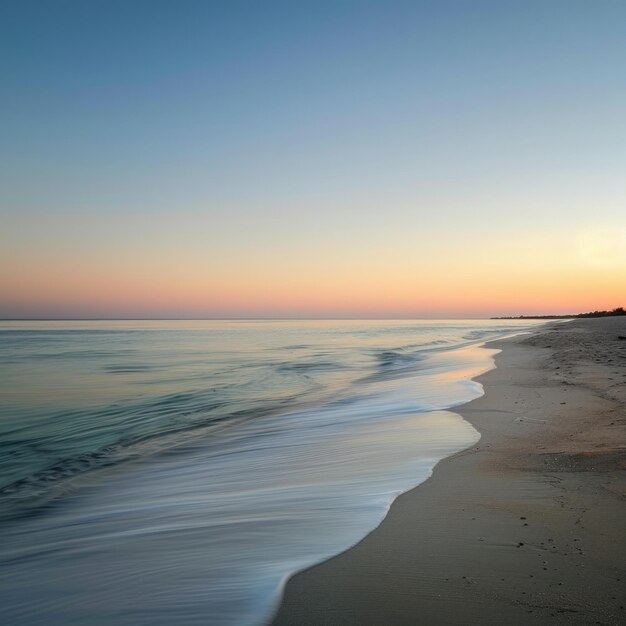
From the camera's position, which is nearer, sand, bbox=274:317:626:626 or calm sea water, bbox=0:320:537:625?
sand, bbox=274:317:626:626

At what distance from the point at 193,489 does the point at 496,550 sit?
3.65 m

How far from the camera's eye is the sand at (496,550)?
2.68 meters

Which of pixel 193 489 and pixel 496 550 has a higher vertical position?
pixel 496 550

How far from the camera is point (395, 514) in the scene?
4176 mm

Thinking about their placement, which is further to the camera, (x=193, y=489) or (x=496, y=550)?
(x=193, y=489)

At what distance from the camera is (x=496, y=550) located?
11.0 feet

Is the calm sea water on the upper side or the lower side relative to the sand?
lower

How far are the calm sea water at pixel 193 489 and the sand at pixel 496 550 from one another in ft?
0.92

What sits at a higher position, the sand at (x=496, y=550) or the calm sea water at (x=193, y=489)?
the sand at (x=496, y=550)

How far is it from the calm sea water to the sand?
0.28 meters

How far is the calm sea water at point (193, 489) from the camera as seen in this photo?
3.23 meters

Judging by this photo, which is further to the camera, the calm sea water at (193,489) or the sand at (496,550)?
the calm sea water at (193,489)

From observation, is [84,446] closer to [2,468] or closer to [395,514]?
[2,468]

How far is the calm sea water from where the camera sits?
323 cm
